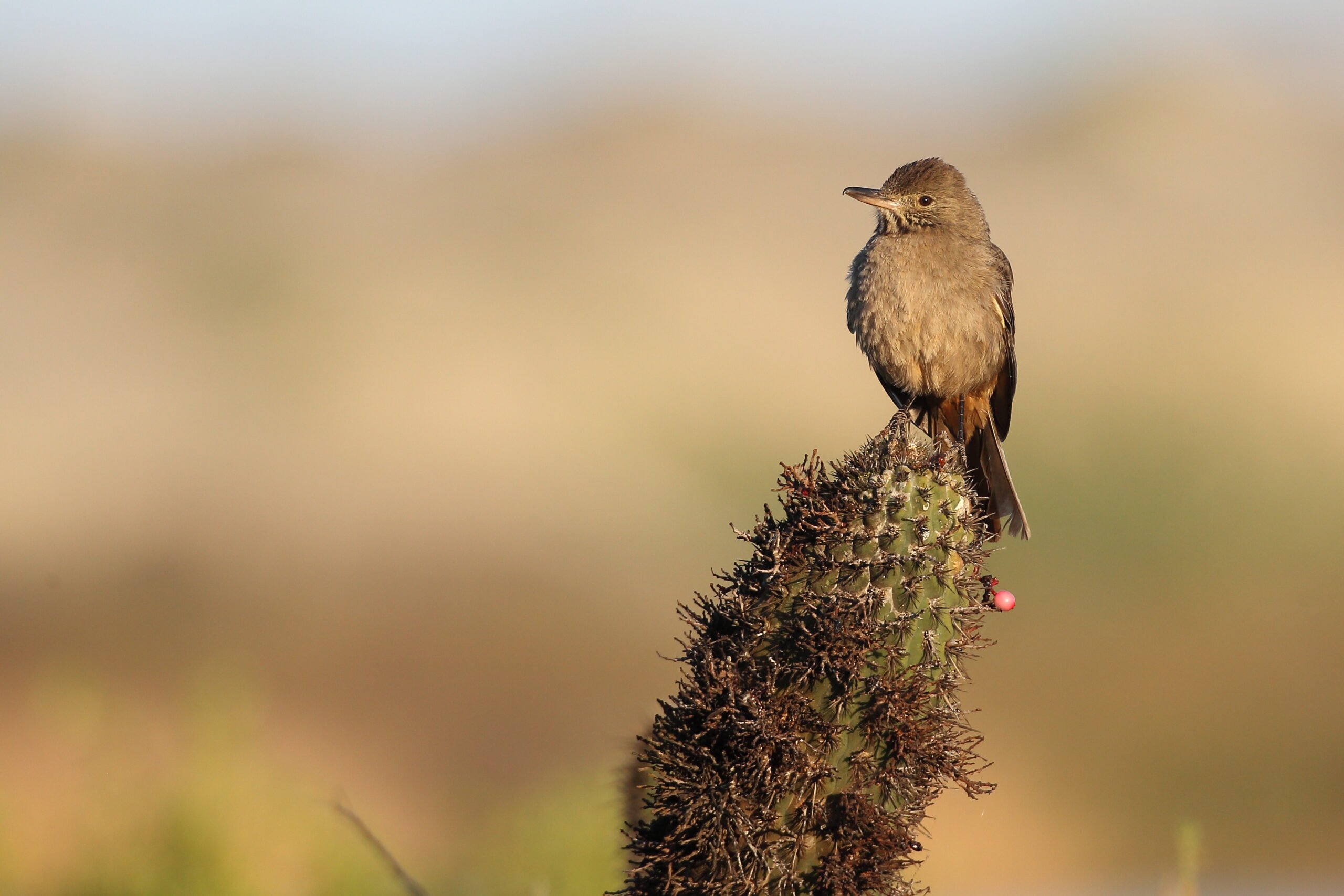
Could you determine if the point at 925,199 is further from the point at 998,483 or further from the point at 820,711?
the point at 820,711

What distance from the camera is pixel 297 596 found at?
1455 cm

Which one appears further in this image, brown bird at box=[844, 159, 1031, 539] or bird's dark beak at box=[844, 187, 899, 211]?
bird's dark beak at box=[844, 187, 899, 211]

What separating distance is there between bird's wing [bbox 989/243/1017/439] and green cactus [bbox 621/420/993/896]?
3.58 metres

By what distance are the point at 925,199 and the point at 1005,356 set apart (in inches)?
34.0

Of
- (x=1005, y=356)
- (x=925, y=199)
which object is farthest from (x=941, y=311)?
(x=925, y=199)

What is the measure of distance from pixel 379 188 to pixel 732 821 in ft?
85.6

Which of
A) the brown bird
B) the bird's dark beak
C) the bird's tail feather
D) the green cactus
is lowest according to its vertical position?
the green cactus

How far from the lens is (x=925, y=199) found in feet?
21.1

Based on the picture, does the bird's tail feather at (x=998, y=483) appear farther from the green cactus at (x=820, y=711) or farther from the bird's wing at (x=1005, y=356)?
the green cactus at (x=820, y=711)

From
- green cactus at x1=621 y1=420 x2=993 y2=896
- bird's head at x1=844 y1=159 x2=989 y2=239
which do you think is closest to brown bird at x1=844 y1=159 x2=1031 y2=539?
bird's head at x1=844 y1=159 x2=989 y2=239

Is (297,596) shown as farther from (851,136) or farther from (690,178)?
(851,136)

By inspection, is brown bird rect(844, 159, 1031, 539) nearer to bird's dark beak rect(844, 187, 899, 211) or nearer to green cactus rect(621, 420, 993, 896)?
bird's dark beak rect(844, 187, 899, 211)

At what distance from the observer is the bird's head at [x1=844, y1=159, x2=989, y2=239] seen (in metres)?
6.42

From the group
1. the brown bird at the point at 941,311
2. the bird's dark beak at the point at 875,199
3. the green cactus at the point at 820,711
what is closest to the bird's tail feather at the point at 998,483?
the brown bird at the point at 941,311
